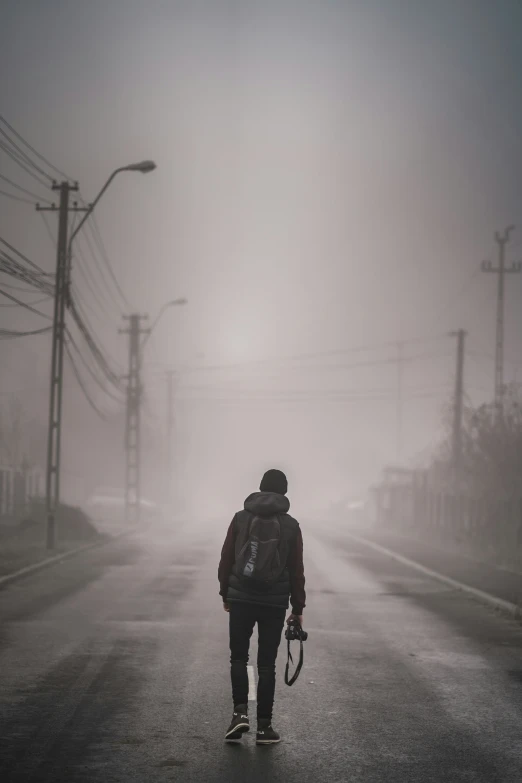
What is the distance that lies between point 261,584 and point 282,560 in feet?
0.83

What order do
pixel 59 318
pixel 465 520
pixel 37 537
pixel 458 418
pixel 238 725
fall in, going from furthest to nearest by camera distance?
pixel 458 418 → pixel 465 520 → pixel 37 537 → pixel 59 318 → pixel 238 725

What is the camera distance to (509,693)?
952 cm

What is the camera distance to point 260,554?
7.64 metres

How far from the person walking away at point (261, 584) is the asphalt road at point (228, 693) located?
15.7 inches

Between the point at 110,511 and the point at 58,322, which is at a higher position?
the point at 58,322

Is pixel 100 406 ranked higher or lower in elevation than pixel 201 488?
higher

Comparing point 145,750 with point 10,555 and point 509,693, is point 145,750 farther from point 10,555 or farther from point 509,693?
point 10,555

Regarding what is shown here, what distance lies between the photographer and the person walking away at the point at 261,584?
7633 mm

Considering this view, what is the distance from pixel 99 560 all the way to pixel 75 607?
10078 mm

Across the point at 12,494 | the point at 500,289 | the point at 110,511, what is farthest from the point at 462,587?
the point at 110,511

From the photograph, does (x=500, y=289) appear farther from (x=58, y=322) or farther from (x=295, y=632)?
(x=295, y=632)

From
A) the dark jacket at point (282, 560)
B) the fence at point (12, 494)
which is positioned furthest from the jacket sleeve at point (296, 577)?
the fence at point (12, 494)

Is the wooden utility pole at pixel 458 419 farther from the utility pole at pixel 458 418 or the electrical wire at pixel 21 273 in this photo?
the electrical wire at pixel 21 273

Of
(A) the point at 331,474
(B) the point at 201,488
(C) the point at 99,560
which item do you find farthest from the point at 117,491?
(A) the point at 331,474
